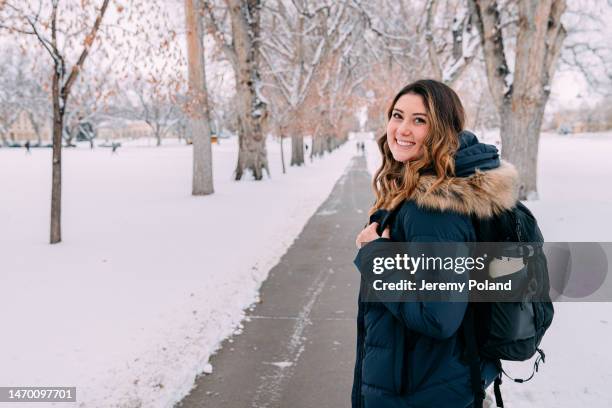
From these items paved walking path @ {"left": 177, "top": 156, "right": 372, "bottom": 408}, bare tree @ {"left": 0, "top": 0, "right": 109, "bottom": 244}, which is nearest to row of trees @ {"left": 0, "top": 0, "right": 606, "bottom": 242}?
bare tree @ {"left": 0, "top": 0, "right": 109, "bottom": 244}

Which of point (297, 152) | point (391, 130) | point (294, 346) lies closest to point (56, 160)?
point (294, 346)

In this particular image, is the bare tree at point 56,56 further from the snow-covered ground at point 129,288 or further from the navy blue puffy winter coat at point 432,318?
the navy blue puffy winter coat at point 432,318

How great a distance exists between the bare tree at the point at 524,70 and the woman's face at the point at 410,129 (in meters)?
9.80

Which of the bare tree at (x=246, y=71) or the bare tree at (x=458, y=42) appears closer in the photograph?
the bare tree at (x=458, y=42)

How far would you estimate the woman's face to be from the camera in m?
1.76

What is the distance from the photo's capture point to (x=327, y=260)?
7.94 m

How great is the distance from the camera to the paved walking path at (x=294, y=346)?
12.2ft

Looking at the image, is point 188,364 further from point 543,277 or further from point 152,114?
point 152,114

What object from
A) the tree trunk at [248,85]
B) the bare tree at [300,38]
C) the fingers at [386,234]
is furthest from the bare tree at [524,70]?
the fingers at [386,234]

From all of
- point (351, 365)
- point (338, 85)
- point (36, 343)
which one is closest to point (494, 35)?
point (351, 365)

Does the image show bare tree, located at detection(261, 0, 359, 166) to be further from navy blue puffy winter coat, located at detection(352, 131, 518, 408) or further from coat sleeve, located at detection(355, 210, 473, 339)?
coat sleeve, located at detection(355, 210, 473, 339)

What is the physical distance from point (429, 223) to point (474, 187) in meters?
0.21

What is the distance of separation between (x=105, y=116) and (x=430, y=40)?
75.0 meters

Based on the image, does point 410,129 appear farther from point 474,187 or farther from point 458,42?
point 458,42
